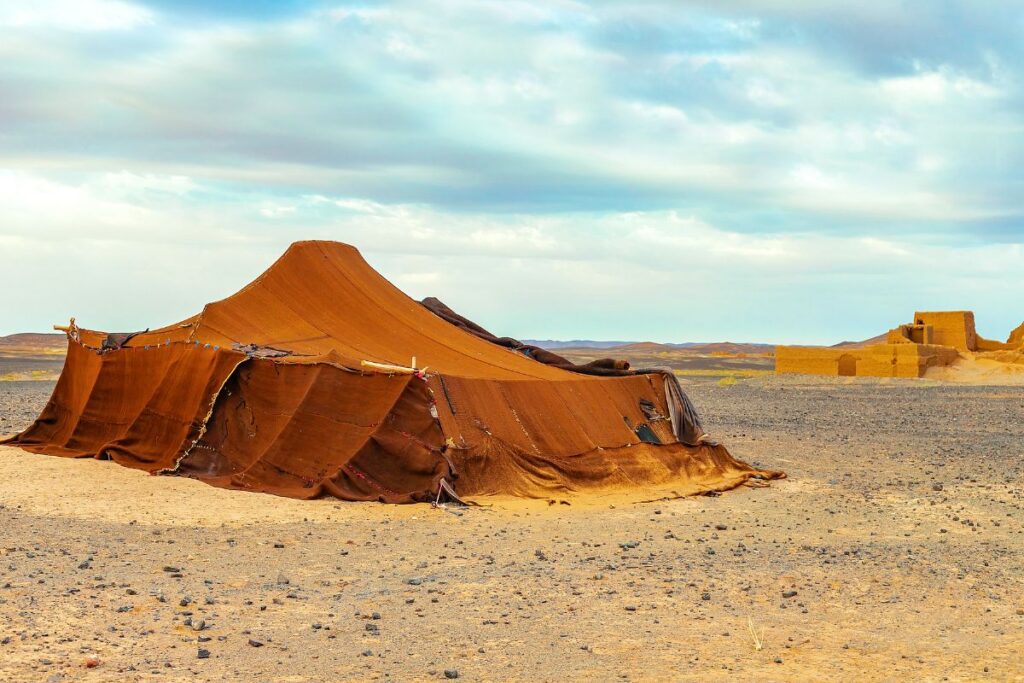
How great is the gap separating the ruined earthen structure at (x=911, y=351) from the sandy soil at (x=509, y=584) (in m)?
26.0

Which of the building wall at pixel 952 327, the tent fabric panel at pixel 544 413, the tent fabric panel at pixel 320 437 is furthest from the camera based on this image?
the building wall at pixel 952 327

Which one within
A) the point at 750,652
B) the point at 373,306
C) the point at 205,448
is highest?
the point at 373,306

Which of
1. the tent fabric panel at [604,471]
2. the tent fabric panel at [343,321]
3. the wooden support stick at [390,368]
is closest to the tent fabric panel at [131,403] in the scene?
the tent fabric panel at [343,321]

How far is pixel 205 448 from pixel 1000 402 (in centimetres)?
2221

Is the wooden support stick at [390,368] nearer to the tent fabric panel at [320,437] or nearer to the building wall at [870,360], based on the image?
the tent fabric panel at [320,437]

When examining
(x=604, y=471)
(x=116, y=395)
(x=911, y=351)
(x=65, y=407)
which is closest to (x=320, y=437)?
(x=604, y=471)

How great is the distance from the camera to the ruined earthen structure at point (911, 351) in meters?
36.9

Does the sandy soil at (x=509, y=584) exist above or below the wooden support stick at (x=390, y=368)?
below

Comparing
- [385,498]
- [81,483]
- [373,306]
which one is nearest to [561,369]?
[373,306]

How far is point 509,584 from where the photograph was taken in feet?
23.9

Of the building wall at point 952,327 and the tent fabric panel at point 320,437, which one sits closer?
the tent fabric panel at point 320,437

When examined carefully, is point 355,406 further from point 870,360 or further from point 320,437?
point 870,360

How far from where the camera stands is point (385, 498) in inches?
410

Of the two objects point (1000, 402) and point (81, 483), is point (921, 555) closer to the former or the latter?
point (81, 483)
